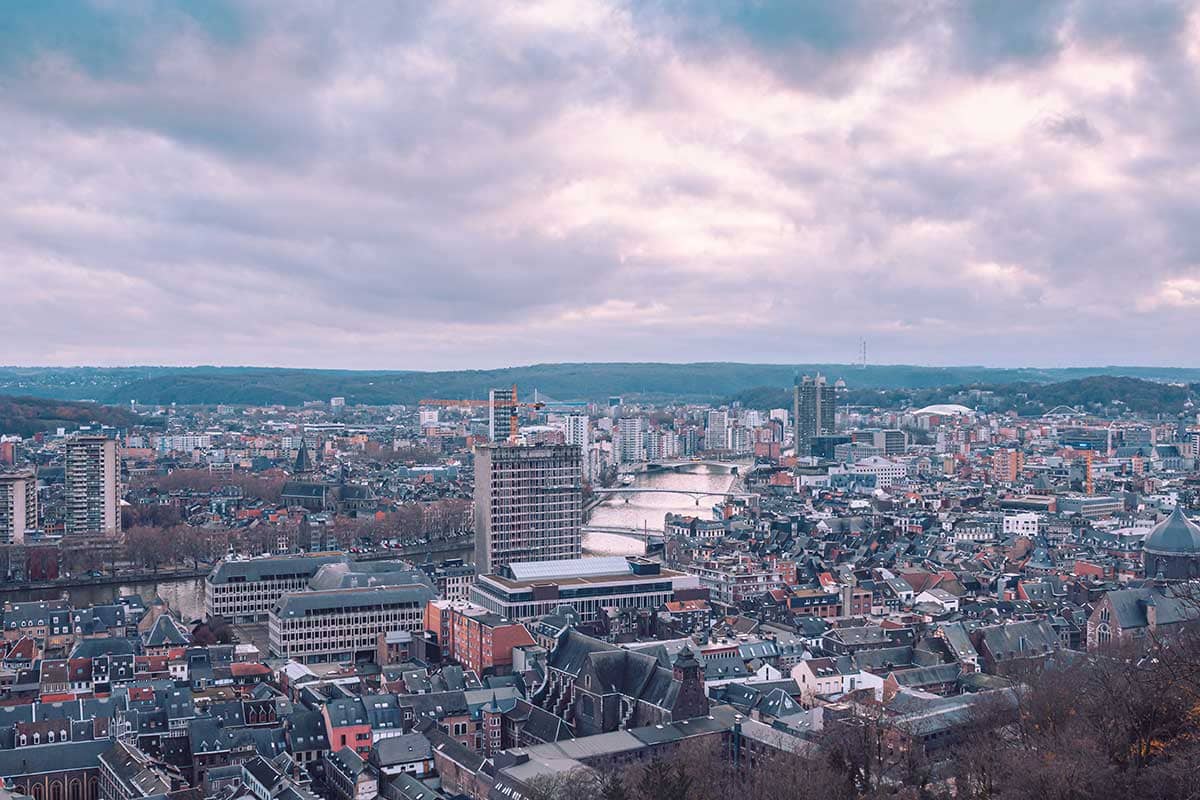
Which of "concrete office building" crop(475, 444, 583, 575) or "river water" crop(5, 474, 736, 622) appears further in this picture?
"river water" crop(5, 474, 736, 622)

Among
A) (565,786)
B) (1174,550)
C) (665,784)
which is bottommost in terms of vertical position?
(565,786)

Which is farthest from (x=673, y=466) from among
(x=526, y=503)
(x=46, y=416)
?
(x=526, y=503)

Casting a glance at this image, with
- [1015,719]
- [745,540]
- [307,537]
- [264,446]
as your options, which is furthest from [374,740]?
[264,446]

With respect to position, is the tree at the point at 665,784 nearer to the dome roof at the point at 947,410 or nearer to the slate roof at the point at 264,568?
the slate roof at the point at 264,568

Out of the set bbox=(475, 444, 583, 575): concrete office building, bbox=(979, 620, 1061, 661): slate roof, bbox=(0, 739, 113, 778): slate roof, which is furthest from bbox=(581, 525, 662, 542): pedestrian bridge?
bbox=(0, 739, 113, 778): slate roof

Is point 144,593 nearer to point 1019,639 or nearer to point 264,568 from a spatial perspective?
point 264,568

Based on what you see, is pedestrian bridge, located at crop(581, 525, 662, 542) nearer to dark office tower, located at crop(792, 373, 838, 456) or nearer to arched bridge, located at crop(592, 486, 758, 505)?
arched bridge, located at crop(592, 486, 758, 505)
